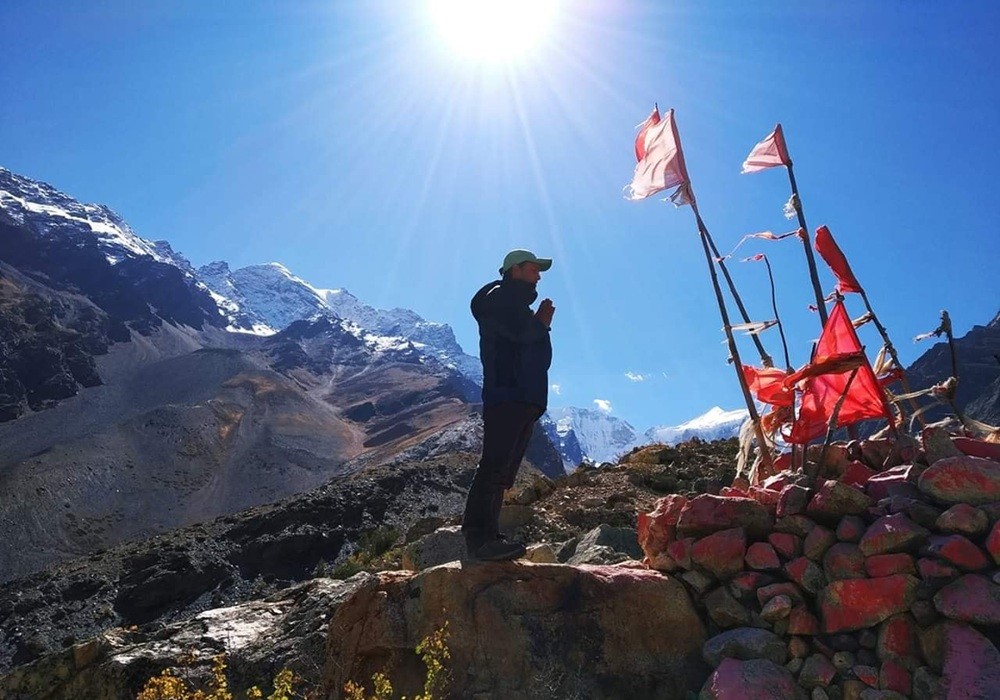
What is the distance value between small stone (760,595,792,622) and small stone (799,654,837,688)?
0.91ft

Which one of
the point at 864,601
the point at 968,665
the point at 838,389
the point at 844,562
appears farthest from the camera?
the point at 838,389

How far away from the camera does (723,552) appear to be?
4.32 metres

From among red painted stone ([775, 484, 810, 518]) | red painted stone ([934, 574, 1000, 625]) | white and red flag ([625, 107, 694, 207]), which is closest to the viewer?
red painted stone ([934, 574, 1000, 625])

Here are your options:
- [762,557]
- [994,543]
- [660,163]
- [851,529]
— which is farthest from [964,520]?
[660,163]

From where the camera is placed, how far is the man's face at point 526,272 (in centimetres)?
498

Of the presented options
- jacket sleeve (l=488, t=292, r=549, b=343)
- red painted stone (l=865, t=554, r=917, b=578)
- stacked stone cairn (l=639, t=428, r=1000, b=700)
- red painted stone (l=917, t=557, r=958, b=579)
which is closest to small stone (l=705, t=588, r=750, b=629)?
stacked stone cairn (l=639, t=428, r=1000, b=700)

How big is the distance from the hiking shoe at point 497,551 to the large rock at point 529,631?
0.20ft

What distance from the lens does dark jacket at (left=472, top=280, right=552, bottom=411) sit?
15.5 ft

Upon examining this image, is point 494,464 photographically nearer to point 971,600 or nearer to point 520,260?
point 520,260

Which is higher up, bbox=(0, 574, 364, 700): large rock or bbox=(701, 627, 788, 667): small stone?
bbox=(0, 574, 364, 700): large rock

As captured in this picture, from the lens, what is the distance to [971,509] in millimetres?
3721

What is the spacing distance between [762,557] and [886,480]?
95 cm

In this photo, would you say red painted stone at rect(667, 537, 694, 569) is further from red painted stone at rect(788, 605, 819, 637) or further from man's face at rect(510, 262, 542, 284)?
man's face at rect(510, 262, 542, 284)

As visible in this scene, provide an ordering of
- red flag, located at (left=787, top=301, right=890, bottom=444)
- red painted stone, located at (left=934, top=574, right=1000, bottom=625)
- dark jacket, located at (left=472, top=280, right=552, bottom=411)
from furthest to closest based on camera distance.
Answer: red flag, located at (left=787, top=301, right=890, bottom=444)
dark jacket, located at (left=472, top=280, right=552, bottom=411)
red painted stone, located at (left=934, top=574, right=1000, bottom=625)
